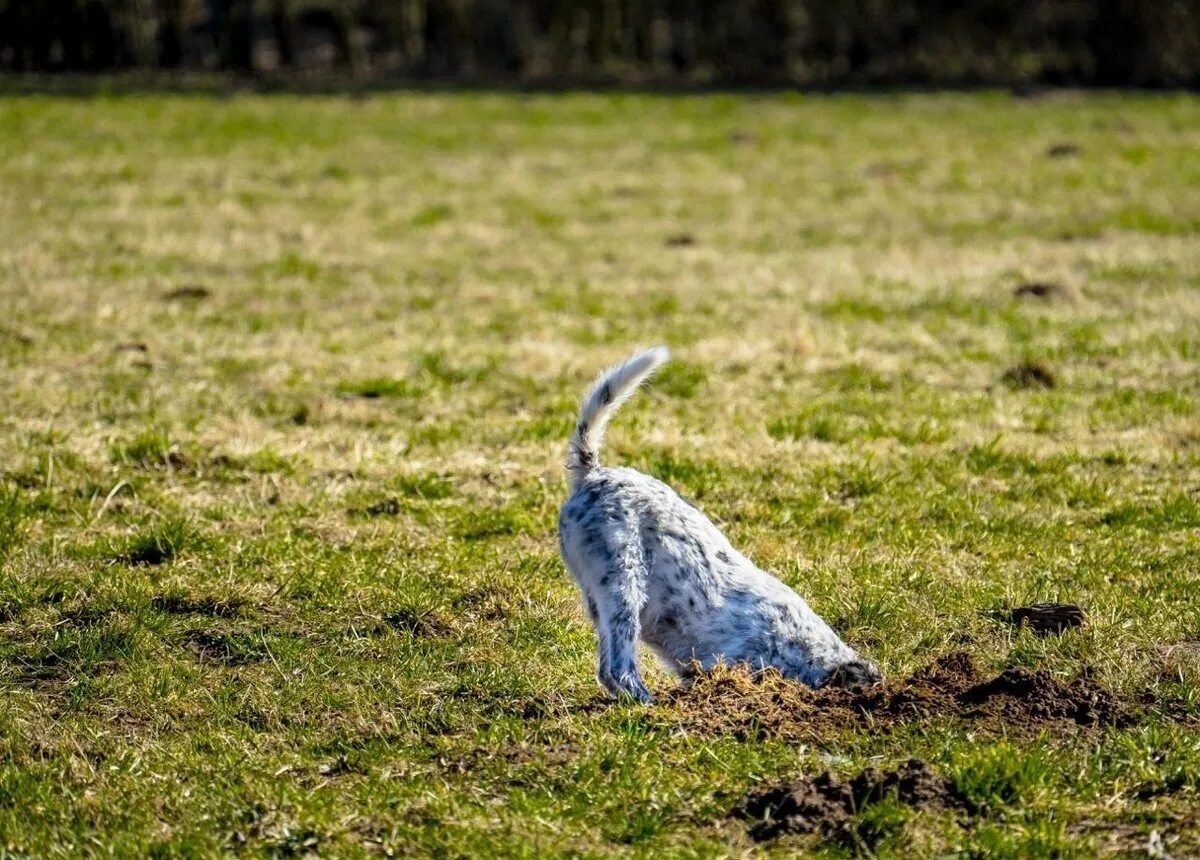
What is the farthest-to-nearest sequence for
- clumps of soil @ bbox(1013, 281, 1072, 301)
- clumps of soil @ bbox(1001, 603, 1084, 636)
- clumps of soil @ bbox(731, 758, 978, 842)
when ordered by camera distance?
clumps of soil @ bbox(1013, 281, 1072, 301) < clumps of soil @ bbox(1001, 603, 1084, 636) < clumps of soil @ bbox(731, 758, 978, 842)

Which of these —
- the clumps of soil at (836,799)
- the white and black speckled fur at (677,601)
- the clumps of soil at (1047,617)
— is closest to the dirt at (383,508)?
the white and black speckled fur at (677,601)

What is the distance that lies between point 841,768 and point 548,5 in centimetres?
2538

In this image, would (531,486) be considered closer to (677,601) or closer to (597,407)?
(597,407)

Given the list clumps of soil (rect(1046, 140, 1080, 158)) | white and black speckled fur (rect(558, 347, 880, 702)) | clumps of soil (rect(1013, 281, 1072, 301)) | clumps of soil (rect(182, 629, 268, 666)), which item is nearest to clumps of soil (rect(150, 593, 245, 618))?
clumps of soil (rect(182, 629, 268, 666))

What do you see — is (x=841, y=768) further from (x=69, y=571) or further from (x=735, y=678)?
(x=69, y=571)

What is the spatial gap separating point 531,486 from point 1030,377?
12.5 ft

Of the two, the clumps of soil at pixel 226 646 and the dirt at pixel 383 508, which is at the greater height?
the dirt at pixel 383 508

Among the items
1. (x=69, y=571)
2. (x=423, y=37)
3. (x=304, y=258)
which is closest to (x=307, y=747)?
(x=69, y=571)

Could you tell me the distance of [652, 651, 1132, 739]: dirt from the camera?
5.11 m

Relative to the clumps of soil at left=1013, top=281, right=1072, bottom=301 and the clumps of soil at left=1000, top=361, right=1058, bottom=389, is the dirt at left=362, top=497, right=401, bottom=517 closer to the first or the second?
the clumps of soil at left=1000, top=361, right=1058, bottom=389

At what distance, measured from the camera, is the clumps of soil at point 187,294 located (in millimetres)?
12445

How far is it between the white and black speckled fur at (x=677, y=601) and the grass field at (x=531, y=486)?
0.80ft

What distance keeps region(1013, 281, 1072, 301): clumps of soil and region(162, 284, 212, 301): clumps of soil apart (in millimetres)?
6416

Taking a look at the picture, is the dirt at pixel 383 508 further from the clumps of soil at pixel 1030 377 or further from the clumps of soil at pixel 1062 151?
the clumps of soil at pixel 1062 151
